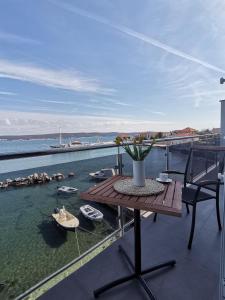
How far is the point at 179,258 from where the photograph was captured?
2023 mm

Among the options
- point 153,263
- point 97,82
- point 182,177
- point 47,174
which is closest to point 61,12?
point 47,174

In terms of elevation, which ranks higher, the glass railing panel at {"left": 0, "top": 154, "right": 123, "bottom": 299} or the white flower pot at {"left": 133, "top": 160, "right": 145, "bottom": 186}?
the white flower pot at {"left": 133, "top": 160, "right": 145, "bottom": 186}

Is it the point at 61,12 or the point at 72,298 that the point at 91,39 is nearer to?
the point at 61,12

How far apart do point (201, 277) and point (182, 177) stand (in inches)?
57.4

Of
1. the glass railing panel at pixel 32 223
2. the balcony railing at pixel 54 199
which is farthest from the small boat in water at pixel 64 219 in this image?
the balcony railing at pixel 54 199

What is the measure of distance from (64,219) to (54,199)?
1.81 m

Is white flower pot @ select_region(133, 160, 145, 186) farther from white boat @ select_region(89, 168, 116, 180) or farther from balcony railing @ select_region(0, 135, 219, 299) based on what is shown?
white boat @ select_region(89, 168, 116, 180)

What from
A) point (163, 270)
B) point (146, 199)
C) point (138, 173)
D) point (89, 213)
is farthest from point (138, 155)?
point (89, 213)

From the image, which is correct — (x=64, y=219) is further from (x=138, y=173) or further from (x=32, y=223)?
(x=138, y=173)

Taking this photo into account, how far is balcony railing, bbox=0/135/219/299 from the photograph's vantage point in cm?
181

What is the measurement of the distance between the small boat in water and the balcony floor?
3.25m

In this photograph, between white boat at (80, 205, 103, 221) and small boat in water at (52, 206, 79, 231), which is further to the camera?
white boat at (80, 205, 103, 221)

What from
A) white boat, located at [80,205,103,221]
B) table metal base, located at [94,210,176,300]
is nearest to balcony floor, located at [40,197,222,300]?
table metal base, located at [94,210,176,300]

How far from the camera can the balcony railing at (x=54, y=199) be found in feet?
5.95
